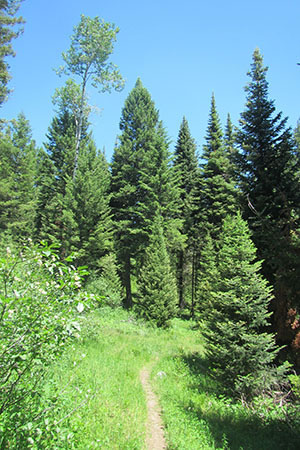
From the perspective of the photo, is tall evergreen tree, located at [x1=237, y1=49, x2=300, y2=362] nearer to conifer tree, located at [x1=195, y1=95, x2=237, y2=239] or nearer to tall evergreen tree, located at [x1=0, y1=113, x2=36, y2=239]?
conifer tree, located at [x1=195, y1=95, x2=237, y2=239]

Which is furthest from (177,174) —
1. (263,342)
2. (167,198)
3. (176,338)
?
(263,342)

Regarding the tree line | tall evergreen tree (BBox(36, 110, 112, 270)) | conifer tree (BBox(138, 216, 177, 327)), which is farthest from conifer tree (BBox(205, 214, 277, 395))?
tall evergreen tree (BBox(36, 110, 112, 270))

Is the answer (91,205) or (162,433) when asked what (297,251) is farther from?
(91,205)

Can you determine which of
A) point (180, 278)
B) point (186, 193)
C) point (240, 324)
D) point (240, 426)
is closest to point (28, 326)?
point (240, 426)

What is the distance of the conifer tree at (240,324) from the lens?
8.77 meters

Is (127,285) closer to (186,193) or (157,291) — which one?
(157,291)

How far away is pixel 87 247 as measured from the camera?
2191cm

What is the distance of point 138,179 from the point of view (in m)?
26.9

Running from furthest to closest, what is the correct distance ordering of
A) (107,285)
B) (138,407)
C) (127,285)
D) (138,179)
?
(138,179) < (127,285) < (107,285) < (138,407)

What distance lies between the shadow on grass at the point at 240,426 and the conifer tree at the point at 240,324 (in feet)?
2.51

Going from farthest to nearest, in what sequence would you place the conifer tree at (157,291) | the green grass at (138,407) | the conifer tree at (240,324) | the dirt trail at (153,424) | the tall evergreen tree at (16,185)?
the tall evergreen tree at (16,185) < the conifer tree at (157,291) < the conifer tree at (240,324) < the dirt trail at (153,424) < the green grass at (138,407)

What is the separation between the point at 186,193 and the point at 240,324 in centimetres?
2148

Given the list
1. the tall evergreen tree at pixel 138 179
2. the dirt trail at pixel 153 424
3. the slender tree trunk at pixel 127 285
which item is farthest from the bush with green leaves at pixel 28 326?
the slender tree trunk at pixel 127 285

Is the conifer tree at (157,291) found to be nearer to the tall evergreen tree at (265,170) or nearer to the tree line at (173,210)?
the tree line at (173,210)
